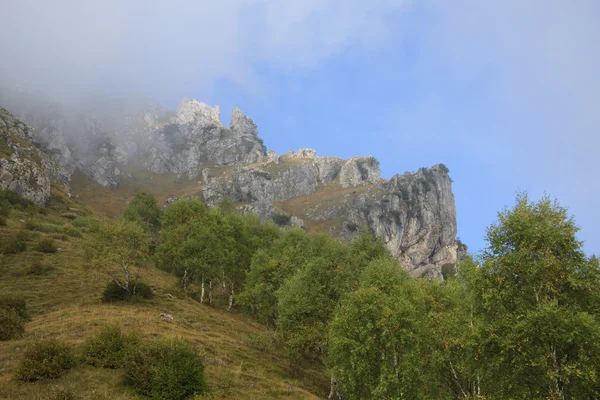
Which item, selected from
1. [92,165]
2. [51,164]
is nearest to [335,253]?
[51,164]

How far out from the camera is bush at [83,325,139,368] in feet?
76.2

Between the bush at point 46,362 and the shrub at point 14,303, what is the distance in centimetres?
1307

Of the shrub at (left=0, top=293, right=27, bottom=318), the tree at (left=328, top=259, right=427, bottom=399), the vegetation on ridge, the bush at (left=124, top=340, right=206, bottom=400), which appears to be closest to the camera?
the vegetation on ridge

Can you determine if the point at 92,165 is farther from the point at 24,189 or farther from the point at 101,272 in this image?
the point at 101,272

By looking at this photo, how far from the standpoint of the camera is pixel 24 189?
83062 mm

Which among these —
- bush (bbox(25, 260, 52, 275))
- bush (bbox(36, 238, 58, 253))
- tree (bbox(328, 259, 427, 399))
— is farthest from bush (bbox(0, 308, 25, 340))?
bush (bbox(36, 238, 58, 253))

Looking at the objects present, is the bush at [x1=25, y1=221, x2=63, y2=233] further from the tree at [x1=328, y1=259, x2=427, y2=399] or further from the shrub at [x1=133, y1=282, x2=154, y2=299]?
the tree at [x1=328, y1=259, x2=427, y2=399]

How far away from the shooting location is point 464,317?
2222cm

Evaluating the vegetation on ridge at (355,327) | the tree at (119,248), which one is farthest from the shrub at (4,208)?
the tree at (119,248)

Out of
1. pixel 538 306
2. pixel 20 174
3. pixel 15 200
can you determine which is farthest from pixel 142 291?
pixel 20 174

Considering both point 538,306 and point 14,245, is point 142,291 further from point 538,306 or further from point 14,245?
point 538,306

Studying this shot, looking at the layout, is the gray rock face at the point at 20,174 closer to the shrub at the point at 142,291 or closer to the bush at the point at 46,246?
the bush at the point at 46,246

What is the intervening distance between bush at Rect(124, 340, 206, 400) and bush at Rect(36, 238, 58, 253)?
39.7 meters

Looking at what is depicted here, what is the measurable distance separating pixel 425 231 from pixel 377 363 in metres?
166
